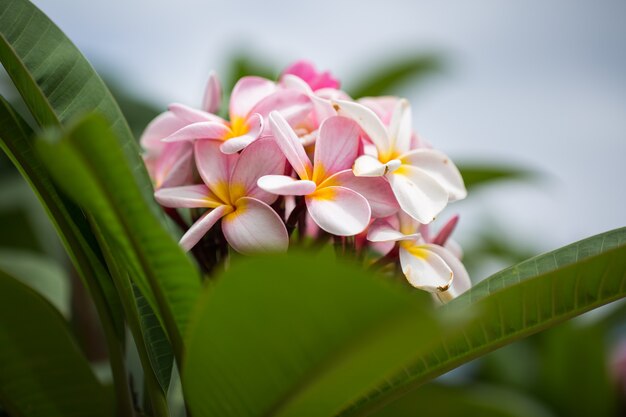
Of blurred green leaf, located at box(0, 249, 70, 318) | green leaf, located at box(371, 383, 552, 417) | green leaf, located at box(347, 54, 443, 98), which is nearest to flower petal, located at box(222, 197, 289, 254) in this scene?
blurred green leaf, located at box(0, 249, 70, 318)

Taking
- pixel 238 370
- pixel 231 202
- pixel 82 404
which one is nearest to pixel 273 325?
pixel 238 370

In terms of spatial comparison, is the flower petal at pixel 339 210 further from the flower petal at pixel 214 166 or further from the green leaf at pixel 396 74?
the green leaf at pixel 396 74

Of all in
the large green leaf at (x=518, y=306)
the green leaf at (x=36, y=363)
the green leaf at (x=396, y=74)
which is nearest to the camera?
the large green leaf at (x=518, y=306)

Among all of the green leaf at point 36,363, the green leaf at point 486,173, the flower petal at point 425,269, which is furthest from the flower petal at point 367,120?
the green leaf at point 486,173

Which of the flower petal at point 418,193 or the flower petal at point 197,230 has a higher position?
the flower petal at point 418,193

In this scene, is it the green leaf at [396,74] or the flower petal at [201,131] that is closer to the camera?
the flower petal at [201,131]

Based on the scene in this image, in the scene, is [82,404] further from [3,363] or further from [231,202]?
[231,202]

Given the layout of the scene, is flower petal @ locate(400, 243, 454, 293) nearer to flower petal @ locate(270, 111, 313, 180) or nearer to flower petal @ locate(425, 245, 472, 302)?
flower petal @ locate(425, 245, 472, 302)
